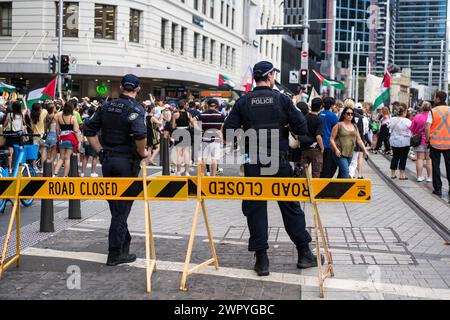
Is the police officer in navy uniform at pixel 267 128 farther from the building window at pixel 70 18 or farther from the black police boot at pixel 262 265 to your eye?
the building window at pixel 70 18

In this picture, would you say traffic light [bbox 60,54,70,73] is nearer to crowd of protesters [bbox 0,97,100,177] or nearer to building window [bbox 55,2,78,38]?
building window [bbox 55,2,78,38]

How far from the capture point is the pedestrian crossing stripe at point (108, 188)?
693 centimetres

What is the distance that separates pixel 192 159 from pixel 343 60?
138m

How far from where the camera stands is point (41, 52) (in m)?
39.1

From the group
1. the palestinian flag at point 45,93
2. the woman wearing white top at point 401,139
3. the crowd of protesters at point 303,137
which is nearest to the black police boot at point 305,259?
the crowd of protesters at point 303,137

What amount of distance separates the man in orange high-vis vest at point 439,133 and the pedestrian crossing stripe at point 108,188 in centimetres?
758

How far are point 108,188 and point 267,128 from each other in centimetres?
172

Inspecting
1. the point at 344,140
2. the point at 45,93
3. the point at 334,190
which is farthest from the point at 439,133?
the point at 45,93

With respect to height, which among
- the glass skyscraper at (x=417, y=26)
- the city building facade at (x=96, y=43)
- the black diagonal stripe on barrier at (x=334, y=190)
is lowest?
the black diagonal stripe on barrier at (x=334, y=190)

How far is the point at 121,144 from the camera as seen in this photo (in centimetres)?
754

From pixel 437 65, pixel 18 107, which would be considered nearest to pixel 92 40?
pixel 18 107

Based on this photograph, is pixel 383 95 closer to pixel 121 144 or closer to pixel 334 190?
pixel 121 144

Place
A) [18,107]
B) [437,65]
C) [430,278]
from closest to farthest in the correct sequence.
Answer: [430,278] → [18,107] → [437,65]
